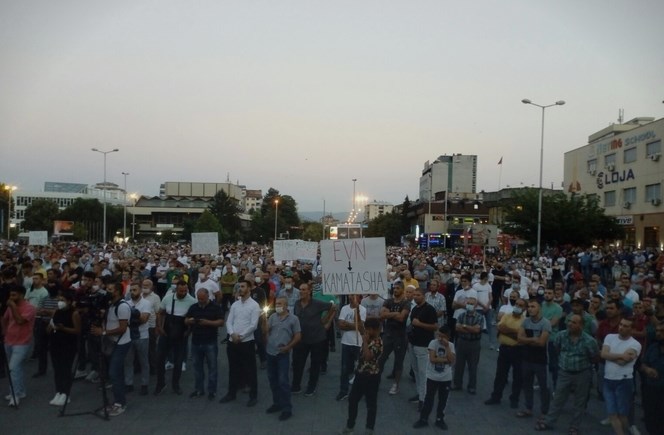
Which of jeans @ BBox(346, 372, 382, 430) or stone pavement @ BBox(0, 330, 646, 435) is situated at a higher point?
jeans @ BBox(346, 372, 382, 430)

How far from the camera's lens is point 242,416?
27.0ft

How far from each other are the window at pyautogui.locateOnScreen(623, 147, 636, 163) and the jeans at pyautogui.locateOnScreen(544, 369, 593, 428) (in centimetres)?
4415

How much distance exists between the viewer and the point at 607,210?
50500 mm

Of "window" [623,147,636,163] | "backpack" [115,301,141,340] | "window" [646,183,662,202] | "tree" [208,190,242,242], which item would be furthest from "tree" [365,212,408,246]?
"backpack" [115,301,141,340]

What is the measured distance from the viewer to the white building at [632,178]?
141 feet

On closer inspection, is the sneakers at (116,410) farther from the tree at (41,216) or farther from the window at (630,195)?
the tree at (41,216)

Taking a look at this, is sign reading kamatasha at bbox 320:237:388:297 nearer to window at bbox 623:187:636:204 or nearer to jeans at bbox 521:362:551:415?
jeans at bbox 521:362:551:415

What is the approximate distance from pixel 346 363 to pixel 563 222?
34.4 m

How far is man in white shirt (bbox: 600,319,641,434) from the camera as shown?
23.6 ft

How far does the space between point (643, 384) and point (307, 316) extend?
4802 millimetres

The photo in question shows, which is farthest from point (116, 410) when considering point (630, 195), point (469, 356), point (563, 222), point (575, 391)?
point (630, 195)

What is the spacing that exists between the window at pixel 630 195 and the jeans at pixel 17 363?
155 ft

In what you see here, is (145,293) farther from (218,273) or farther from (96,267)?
(218,273)

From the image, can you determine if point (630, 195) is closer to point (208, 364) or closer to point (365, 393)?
point (208, 364)
